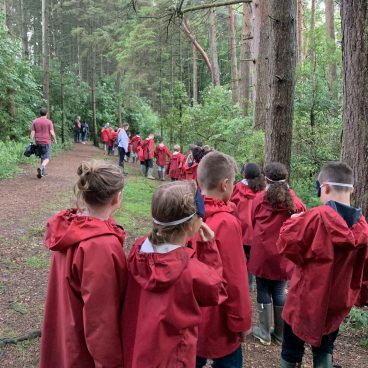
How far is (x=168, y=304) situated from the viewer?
2.12 m

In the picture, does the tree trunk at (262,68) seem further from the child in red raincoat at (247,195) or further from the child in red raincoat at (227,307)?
the child in red raincoat at (227,307)

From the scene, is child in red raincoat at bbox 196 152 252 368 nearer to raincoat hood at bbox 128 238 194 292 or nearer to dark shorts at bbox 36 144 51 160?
raincoat hood at bbox 128 238 194 292

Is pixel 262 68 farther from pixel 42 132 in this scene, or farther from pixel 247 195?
pixel 42 132

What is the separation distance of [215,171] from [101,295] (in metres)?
1.23

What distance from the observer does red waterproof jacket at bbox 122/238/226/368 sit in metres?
2.12

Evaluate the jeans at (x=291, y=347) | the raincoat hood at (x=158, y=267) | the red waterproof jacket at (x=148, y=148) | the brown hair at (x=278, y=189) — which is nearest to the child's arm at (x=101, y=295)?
the raincoat hood at (x=158, y=267)

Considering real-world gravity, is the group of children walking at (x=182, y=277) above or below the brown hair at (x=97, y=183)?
below

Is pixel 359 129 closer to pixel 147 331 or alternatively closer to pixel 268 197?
pixel 268 197

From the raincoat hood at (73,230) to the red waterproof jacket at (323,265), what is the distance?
1.36m

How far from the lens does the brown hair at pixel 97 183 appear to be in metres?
2.32

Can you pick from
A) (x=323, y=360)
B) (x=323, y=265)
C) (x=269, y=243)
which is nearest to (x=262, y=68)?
(x=269, y=243)

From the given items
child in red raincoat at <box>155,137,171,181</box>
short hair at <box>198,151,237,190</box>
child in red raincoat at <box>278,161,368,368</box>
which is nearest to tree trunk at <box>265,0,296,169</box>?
child in red raincoat at <box>278,161,368,368</box>

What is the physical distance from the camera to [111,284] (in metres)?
2.23

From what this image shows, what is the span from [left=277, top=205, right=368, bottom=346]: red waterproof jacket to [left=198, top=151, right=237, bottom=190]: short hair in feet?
2.02
